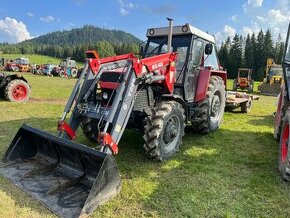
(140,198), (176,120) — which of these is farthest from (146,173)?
(176,120)

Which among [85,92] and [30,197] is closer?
[30,197]

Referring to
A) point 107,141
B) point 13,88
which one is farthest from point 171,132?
point 13,88

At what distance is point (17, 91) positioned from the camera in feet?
41.5

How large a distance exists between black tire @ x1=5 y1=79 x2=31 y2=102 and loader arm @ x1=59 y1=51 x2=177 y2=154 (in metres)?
7.82

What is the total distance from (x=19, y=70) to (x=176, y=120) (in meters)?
43.8

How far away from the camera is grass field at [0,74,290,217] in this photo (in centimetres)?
386

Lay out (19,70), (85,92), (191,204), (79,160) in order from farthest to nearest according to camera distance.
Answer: (19,70), (85,92), (79,160), (191,204)

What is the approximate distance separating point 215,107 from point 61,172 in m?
4.48

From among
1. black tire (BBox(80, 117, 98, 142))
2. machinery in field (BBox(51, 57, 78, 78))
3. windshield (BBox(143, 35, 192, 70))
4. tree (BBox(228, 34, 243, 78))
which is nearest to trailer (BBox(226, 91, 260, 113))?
windshield (BBox(143, 35, 192, 70))

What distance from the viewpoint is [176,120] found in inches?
224

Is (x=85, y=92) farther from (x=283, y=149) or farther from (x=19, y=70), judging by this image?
(x=19, y=70)

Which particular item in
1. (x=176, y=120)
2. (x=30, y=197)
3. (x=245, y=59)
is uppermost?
(x=245, y=59)

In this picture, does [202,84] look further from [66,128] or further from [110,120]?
[66,128]

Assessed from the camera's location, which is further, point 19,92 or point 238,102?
point 19,92
